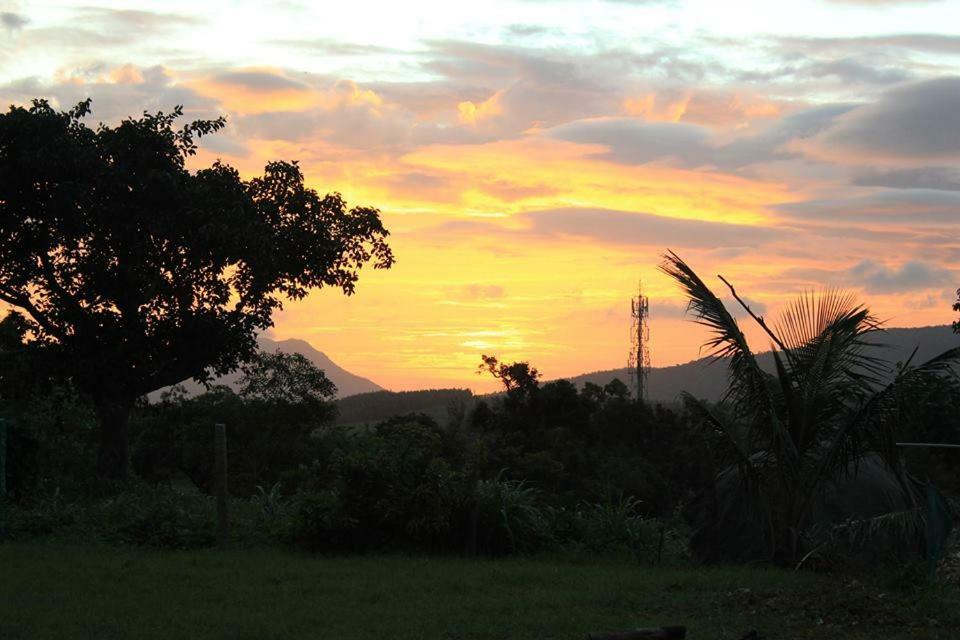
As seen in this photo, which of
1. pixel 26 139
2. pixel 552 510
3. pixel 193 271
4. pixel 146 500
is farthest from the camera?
pixel 193 271

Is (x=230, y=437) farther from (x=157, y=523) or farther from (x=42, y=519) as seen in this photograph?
(x=157, y=523)

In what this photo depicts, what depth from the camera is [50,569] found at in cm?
1338

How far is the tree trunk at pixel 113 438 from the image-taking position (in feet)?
83.3

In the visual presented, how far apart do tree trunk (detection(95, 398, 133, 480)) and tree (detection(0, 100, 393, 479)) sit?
31 mm

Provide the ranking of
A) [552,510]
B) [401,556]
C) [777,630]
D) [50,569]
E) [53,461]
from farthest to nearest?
[53,461], [552,510], [401,556], [50,569], [777,630]

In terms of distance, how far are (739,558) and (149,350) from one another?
49.8 ft

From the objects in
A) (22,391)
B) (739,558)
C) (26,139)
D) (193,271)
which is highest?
(26,139)

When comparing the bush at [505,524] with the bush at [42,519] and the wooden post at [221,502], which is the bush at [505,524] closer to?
the wooden post at [221,502]

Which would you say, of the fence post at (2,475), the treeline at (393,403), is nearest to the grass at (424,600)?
the fence post at (2,475)

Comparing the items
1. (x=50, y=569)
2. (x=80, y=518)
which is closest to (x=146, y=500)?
(x=80, y=518)

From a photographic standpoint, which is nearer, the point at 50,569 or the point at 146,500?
the point at 50,569

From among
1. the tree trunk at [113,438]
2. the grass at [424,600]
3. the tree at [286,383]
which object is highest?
the tree at [286,383]

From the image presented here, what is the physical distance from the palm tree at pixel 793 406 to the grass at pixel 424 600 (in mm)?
1311

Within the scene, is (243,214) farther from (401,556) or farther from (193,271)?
(401,556)
